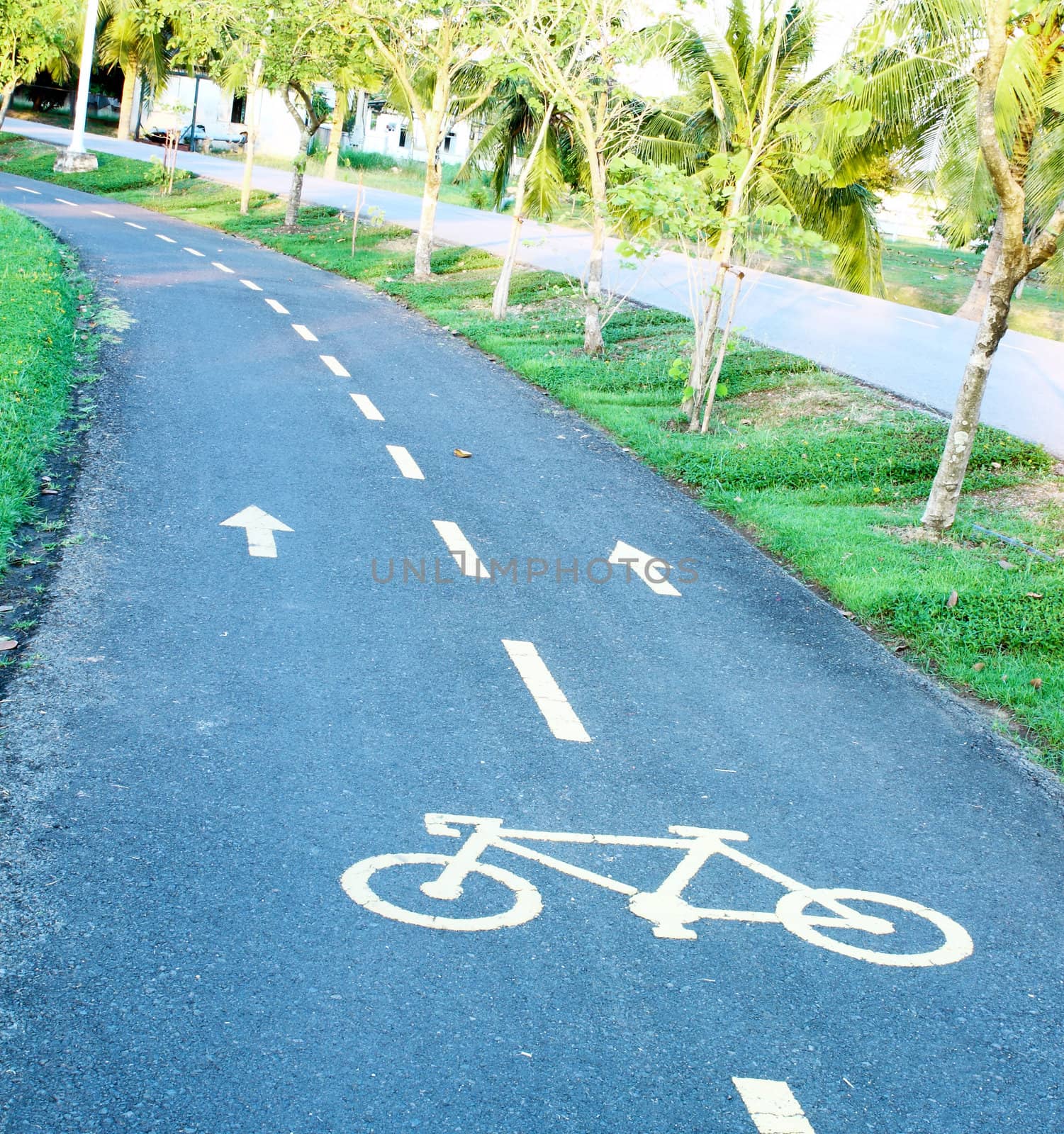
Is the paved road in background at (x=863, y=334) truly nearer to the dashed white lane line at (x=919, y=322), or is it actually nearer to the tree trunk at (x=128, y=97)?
the dashed white lane line at (x=919, y=322)

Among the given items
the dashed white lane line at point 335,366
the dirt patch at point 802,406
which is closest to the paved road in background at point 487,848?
the dirt patch at point 802,406

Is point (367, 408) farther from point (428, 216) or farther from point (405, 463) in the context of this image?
point (428, 216)

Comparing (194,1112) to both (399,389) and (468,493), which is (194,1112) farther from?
(399,389)

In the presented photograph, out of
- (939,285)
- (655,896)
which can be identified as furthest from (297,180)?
(655,896)

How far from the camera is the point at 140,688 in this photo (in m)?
5.79

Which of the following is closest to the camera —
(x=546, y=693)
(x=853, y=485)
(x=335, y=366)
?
(x=546, y=693)

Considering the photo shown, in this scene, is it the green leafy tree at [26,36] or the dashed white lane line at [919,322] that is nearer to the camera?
the dashed white lane line at [919,322]

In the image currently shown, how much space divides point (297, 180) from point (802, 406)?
20.4 m

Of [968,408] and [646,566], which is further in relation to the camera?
[968,408]

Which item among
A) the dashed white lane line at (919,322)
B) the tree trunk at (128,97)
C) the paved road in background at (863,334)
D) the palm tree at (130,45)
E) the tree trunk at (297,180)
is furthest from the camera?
the tree trunk at (128,97)

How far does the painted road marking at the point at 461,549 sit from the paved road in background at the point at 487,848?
0.14 feet

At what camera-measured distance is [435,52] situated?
23125mm

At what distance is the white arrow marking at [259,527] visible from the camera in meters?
8.12

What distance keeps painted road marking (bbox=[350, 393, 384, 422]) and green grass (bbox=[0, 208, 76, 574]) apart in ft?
9.39
